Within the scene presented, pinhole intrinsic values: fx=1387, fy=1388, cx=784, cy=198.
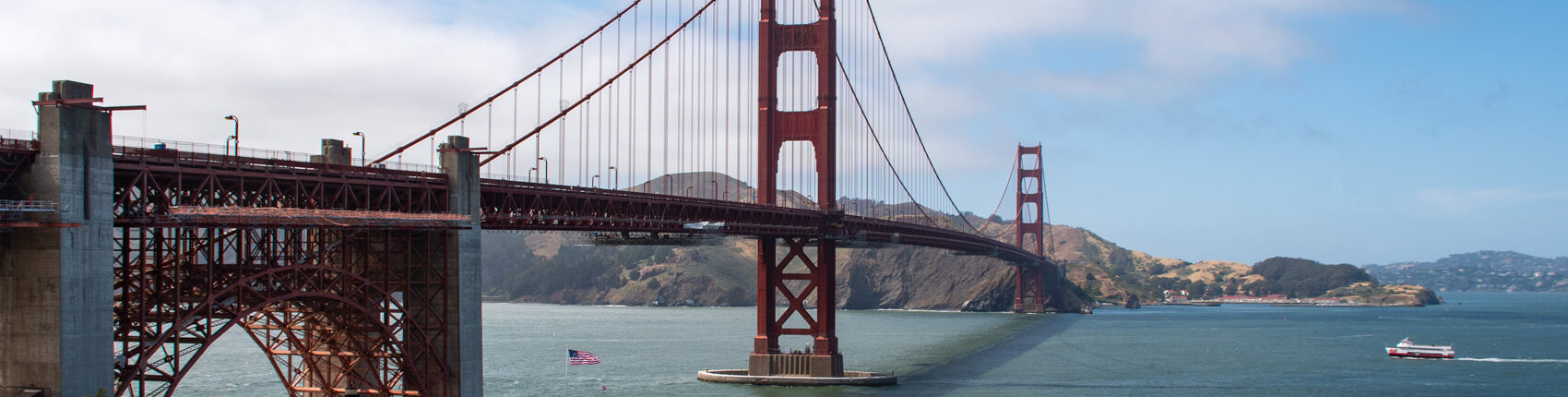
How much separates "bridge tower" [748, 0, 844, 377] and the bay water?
8.93 feet

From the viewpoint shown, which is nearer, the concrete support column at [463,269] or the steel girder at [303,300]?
the steel girder at [303,300]

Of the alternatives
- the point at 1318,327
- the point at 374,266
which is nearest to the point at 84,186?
the point at 374,266

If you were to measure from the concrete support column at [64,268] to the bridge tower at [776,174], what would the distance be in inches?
1630

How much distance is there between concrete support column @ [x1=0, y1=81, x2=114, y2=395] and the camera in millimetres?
29641

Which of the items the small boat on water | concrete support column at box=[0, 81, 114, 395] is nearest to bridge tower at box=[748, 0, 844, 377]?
concrete support column at box=[0, 81, 114, 395]

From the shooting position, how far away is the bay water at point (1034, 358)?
237 feet

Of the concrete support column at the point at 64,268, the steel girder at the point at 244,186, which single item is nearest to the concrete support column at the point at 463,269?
the steel girder at the point at 244,186

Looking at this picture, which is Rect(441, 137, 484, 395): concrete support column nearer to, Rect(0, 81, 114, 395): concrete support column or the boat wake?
Rect(0, 81, 114, 395): concrete support column

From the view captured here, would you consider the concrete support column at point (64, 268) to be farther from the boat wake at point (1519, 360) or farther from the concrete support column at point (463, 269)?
the boat wake at point (1519, 360)

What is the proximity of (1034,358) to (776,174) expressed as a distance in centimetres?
3183

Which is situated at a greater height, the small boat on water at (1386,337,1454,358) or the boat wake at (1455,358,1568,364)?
the small boat on water at (1386,337,1454,358)

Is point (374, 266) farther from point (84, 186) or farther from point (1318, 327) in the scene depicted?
point (1318, 327)

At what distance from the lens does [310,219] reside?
34750 mm

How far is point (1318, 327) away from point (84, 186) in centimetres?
14373
